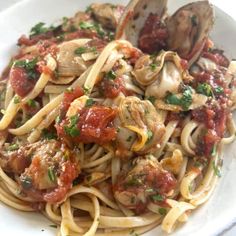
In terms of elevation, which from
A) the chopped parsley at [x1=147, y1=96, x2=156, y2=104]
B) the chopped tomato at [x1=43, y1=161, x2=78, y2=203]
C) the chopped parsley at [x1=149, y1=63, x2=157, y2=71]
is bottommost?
the chopped tomato at [x1=43, y1=161, x2=78, y2=203]

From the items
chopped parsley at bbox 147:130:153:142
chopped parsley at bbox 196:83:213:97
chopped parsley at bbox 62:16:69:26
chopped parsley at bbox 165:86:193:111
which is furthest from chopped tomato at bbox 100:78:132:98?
chopped parsley at bbox 62:16:69:26

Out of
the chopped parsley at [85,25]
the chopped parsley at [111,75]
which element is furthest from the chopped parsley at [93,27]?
the chopped parsley at [111,75]

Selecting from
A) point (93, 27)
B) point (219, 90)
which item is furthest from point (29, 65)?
point (219, 90)

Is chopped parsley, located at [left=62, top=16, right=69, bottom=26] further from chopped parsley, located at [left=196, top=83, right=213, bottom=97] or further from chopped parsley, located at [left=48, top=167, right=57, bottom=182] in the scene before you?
chopped parsley, located at [left=48, top=167, right=57, bottom=182]

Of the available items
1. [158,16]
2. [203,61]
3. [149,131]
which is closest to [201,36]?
[203,61]

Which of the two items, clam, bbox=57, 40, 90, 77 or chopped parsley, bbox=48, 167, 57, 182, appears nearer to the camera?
chopped parsley, bbox=48, 167, 57, 182

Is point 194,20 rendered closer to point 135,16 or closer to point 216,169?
point 135,16
